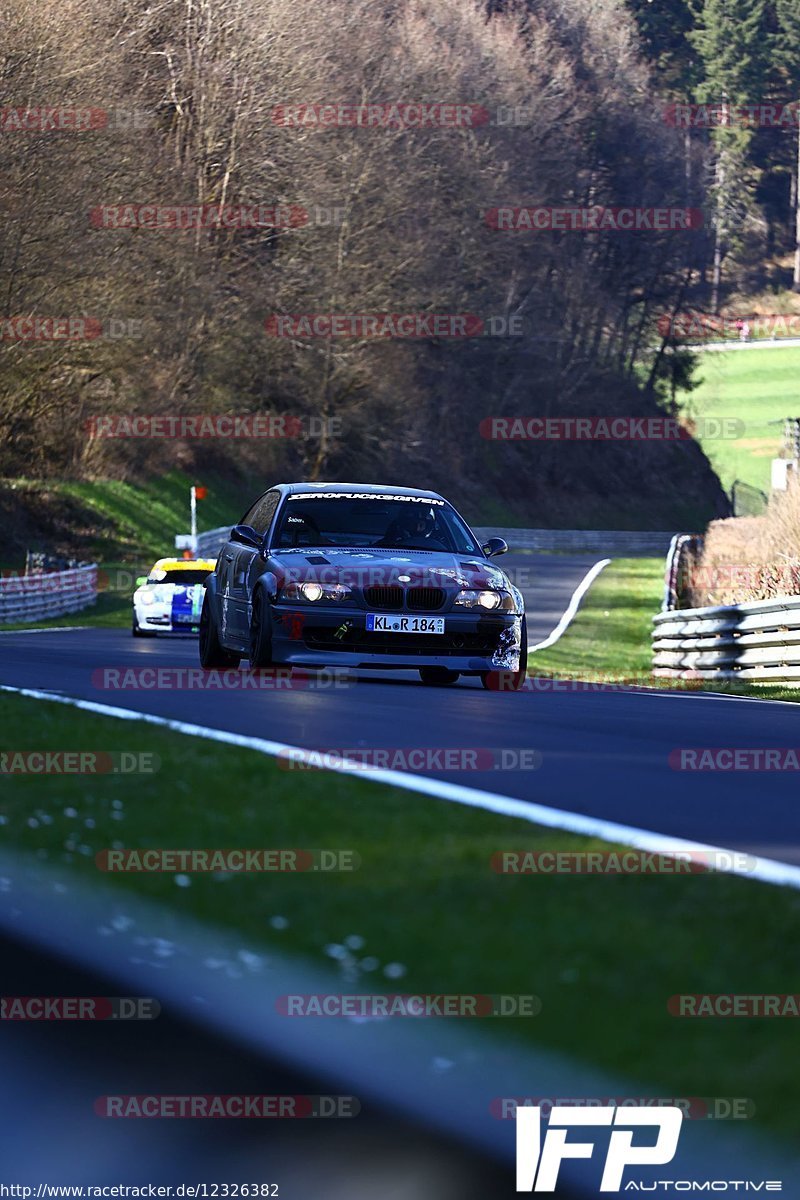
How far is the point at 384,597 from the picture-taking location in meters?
15.5

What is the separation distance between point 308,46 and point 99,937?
6769 cm

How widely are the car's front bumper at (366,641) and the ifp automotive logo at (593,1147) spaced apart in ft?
38.5

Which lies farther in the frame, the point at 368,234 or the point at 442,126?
the point at 442,126

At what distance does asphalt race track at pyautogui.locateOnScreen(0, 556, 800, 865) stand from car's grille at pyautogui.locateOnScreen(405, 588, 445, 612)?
2.12ft

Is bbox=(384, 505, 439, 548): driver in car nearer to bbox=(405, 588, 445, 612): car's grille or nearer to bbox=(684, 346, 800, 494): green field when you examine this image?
bbox=(405, 588, 445, 612): car's grille

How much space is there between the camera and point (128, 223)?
53.2 metres

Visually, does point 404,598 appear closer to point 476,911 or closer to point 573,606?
point 476,911

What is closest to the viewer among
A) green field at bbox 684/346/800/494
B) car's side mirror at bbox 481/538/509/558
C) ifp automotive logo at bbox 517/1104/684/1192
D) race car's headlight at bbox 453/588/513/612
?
ifp automotive logo at bbox 517/1104/684/1192

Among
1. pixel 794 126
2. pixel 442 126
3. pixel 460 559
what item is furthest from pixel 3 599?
pixel 794 126

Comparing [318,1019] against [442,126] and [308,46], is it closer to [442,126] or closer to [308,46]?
[308,46]

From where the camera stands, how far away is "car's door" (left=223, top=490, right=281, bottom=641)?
53.0 feet

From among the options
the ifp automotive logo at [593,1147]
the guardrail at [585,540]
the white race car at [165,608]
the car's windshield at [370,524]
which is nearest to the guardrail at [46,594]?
the white race car at [165,608]

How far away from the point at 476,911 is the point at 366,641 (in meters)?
10.2

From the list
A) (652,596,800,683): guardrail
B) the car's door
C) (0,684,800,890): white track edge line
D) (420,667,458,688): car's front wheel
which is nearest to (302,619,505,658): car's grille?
the car's door
